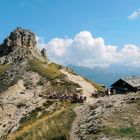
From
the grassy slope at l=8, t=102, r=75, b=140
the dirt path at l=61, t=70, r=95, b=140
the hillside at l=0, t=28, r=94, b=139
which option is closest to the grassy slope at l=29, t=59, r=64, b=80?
the hillside at l=0, t=28, r=94, b=139

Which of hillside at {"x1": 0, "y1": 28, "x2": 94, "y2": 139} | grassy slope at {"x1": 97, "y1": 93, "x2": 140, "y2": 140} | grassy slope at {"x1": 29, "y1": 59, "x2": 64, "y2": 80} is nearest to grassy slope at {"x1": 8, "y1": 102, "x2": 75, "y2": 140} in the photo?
hillside at {"x1": 0, "y1": 28, "x2": 94, "y2": 139}

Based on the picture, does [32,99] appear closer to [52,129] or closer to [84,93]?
[84,93]

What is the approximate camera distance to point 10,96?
151 metres

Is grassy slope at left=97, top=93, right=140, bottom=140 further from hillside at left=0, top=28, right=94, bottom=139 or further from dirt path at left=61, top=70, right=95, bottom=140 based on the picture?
hillside at left=0, top=28, right=94, bottom=139

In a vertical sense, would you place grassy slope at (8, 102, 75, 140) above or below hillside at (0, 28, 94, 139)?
below

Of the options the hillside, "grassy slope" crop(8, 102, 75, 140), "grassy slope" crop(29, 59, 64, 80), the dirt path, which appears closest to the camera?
"grassy slope" crop(8, 102, 75, 140)

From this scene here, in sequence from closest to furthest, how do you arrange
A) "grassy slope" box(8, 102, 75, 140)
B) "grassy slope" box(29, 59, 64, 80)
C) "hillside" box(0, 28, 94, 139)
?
"grassy slope" box(8, 102, 75, 140) → "hillside" box(0, 28, 94, 139) → "grassy slope" box(29, 59, 64, 80)

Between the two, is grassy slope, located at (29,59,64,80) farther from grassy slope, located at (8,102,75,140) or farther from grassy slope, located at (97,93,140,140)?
grassy slope, located at (97,93,140,140)

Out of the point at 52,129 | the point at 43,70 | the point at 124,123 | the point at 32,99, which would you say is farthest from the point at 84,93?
the point at 124,123

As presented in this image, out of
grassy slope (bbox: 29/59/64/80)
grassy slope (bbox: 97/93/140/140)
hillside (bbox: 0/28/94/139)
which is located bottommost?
grassy slope (bbox: 97/93/140/140)

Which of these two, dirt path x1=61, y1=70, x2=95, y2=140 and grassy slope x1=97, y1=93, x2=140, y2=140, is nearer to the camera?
grassy slope x1=97, y1=93, x2=140, y2=140

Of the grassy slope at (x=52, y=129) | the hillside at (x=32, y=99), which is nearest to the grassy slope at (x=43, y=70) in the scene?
the hillside at (x=32, y=99)

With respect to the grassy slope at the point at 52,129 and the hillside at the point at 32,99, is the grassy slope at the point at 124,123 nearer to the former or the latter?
the grassy slope at the point at 52,129

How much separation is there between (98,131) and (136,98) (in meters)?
19.8
